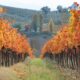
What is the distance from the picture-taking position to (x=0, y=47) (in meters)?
45.2

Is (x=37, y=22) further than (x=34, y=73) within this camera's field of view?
Yes

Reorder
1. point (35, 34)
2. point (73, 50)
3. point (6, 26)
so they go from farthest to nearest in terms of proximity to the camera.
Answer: point (35, 34)
point (6, 26)
point (73, 50)

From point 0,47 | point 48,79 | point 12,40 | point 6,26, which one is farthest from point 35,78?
point 12,40

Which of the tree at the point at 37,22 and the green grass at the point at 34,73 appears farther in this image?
the tree at the point at 37,22

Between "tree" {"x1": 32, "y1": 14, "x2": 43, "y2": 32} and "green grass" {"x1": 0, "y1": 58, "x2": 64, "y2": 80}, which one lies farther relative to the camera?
"tree" {"x1": 32, "y1": 14, "x2": 43, "y2": 32}

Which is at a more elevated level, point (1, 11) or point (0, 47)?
point (1, 11)

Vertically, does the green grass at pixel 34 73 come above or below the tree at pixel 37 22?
below

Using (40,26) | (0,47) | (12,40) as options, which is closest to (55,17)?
(40,26)

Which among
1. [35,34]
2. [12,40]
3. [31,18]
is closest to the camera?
[12,40]

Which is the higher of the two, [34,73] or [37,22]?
[37,22]

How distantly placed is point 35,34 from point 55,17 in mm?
14283

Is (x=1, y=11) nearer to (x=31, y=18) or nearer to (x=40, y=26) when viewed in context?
(x=40, y=26)

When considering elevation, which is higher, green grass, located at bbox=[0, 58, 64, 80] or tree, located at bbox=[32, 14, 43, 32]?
tree, located at bbox=[32, 14, 43, 32]

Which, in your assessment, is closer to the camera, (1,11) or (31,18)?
(1,11)
